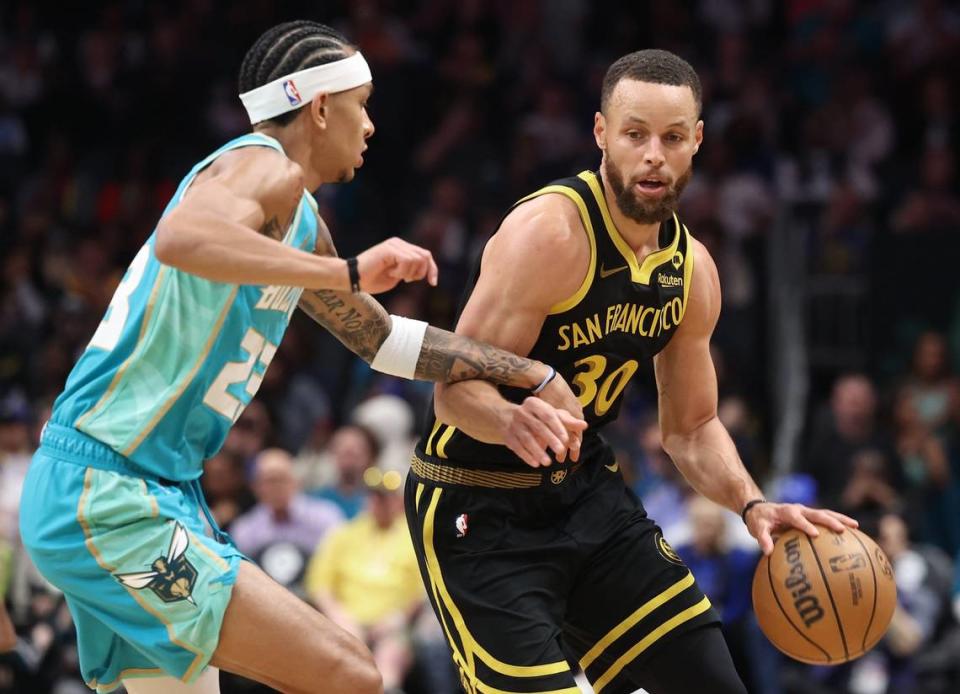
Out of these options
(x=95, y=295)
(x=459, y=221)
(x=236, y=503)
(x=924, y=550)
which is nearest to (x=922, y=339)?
(x=924, y=550)

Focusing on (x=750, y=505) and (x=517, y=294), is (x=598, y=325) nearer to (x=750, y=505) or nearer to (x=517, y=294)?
(x=517, y=294)

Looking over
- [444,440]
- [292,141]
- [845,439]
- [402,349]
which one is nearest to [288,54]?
[292,141]

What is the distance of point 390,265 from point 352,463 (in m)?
5.68

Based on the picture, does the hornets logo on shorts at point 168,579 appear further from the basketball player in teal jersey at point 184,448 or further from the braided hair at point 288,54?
the braided hair at point 288,54

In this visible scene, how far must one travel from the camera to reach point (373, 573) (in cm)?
849

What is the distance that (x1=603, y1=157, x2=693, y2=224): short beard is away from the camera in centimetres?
459

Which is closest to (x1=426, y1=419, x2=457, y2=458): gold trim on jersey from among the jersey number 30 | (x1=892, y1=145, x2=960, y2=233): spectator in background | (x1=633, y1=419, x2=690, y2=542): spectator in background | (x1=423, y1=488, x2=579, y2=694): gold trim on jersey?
(x1=423, y1=488, x2=579, y2=694): gold trim on jersey

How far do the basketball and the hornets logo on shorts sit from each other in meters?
1.83

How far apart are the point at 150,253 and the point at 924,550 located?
552cm

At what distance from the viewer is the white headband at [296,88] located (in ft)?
13.9

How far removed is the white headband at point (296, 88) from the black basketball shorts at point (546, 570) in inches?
47.2

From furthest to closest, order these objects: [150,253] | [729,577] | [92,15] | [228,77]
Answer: [92,15] → [228,77] → [729,577] → [150,253]

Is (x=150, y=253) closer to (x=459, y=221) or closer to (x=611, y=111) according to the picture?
(x=611, y=111)

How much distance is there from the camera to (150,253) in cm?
410
